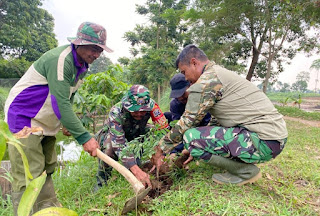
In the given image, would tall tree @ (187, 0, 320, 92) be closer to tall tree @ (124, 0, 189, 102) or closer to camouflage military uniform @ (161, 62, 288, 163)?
tall tree @ (124, 0, 189, 102)

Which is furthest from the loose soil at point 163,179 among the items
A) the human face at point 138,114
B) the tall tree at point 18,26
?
the tall tree at point 18,26

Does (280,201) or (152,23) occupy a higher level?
(152,23)

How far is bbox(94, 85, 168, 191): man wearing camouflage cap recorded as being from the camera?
240cm

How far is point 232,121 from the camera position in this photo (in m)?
2.13

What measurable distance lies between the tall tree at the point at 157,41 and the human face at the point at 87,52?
11405mm

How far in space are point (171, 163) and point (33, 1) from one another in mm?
22159

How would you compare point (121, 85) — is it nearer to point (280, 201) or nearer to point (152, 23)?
point (280, 201)

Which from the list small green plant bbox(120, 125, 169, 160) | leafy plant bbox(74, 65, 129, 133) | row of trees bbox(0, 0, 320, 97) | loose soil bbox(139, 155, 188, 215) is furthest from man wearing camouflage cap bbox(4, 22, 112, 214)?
row of trees bbox(0, 0, 320, 97)

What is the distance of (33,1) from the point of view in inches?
772

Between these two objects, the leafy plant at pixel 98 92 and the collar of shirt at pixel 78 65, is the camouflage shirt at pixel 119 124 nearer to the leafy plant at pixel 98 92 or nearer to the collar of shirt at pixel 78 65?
the collar of shirt at pixel 78 65

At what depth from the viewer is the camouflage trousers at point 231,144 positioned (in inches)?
79.5

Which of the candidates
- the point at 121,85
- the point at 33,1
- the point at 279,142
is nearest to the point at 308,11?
the point at 121,85

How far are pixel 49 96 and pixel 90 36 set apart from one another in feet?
2.18

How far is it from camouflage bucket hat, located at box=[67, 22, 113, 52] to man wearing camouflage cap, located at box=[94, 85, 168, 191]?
58cm
